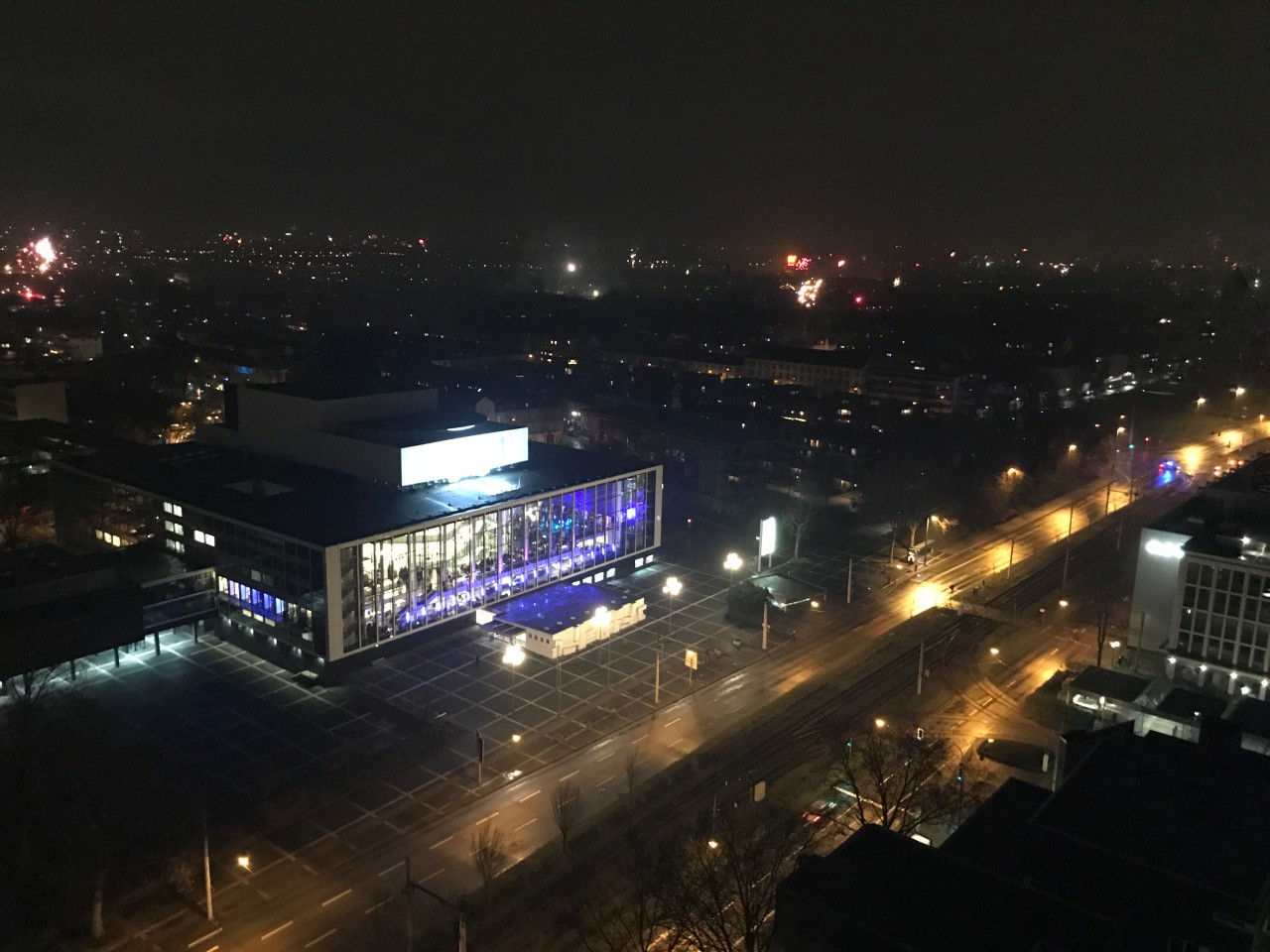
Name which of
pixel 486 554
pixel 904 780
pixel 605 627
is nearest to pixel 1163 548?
pixel 904 780

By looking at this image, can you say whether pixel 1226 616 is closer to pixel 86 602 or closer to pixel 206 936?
pixel 206 936

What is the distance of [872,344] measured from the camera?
83.8m

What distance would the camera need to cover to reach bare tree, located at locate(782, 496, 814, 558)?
36188 millimetres

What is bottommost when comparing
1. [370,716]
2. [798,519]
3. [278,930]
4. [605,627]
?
[278,930]

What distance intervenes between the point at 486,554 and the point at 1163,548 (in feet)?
66.7

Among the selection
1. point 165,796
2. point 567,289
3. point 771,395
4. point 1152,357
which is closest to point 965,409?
point 771,395

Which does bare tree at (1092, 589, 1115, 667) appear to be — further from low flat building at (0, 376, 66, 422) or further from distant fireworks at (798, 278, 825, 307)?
distant fireworks at (798, 278, 825, 307)

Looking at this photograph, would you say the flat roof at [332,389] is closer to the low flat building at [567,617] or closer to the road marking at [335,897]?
the low flat building at [567,617]

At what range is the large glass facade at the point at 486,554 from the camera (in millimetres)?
25797

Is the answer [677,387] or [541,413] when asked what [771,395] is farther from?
[541,413]

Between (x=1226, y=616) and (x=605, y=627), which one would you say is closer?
(x=1226, y=616)

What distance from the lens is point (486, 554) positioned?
29.0 metres

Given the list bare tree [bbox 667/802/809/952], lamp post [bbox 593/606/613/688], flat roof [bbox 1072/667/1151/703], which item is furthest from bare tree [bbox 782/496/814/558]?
bare tree [bbox 667/802/809/952]

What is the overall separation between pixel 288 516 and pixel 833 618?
57.0ft
